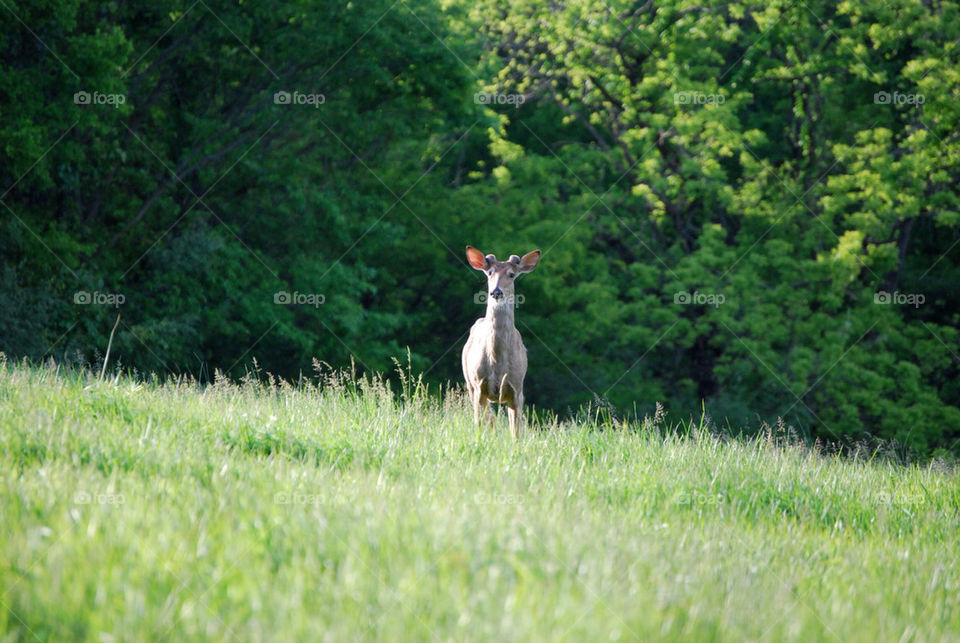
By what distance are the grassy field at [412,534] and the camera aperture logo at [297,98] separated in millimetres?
13565

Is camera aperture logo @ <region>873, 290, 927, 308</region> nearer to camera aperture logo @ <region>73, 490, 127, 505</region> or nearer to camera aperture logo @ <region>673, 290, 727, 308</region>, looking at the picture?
camera aperture logo @ <region>673, 290, 727, 308</region>

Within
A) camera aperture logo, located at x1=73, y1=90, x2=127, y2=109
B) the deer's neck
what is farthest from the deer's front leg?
camera aperture logo, located at x1=73, y1=90, x2=127, y2=109

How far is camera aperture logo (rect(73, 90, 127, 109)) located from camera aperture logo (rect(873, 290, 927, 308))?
17.3 metres

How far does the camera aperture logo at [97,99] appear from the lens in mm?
16609

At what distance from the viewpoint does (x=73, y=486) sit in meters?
4.96

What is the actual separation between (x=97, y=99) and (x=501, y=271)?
10.1 meters

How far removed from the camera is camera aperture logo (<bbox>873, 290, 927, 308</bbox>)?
23.9 m

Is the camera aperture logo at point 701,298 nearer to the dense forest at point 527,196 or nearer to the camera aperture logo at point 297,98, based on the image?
the dense forest at point 527,196

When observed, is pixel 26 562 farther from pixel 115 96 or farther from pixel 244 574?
pixel 115 96

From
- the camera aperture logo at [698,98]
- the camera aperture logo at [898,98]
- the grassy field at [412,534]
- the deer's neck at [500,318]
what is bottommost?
the grassy field at [412,534]

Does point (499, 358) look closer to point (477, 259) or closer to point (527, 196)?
point (477, 259)

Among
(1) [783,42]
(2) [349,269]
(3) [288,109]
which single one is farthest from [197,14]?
(1) [783,42]

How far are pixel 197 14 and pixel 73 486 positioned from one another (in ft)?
56.7

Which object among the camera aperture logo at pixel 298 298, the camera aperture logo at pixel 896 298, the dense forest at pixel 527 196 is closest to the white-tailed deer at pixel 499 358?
the dense forest at pixel 527 196
